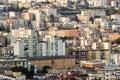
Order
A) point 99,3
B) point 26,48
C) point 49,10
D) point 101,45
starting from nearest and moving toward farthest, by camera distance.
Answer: point 26,48, point 101,45, point 49,10, point 99,3

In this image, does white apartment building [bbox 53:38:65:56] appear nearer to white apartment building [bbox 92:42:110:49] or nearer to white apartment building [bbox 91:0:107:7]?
white apartment building [bbox 92:42:110:49]

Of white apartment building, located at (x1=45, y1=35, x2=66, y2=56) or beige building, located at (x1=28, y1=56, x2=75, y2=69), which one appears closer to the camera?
beige building, located at (x1=28, y1=56, x2=75, y2=69)

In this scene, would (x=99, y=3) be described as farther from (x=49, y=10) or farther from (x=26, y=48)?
(x=26, y=48)

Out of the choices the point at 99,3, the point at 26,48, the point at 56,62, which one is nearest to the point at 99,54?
the point at 26,48

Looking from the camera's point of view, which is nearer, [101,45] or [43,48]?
[43,48]

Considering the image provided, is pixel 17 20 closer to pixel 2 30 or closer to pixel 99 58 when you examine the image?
pixel 2 30

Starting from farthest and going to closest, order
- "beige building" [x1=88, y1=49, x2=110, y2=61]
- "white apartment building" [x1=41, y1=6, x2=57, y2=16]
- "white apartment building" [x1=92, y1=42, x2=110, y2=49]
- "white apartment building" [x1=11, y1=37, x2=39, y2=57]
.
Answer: "white apartment building" [x1=41, y1=6, x2=57, y2=16] < "white apartment building" [x1=92, y1=42, x2=110, y2=49] < "beige building" [x1=88, y1=49, x2=110, y2=61] < "white apartment building" [x1=11, y1=37, x2=39, y2=57]

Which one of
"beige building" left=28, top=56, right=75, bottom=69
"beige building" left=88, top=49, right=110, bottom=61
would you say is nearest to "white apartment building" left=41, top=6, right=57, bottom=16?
"beige building" left=88, top=49, right=110, bottom=61

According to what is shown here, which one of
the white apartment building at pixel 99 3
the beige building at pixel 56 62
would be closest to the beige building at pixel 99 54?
the beige building at pixel 56 62

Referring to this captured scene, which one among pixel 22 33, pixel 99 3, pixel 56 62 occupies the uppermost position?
pixel 56 62

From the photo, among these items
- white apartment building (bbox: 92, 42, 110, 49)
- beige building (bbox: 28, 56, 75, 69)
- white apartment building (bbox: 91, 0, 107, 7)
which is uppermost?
beige building (bbox: 28, 56, 75, 69)

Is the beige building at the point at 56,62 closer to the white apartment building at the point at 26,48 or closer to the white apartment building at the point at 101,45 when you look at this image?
the white apartment building at the point at 26,48

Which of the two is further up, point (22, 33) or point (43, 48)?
point (43, 48)
